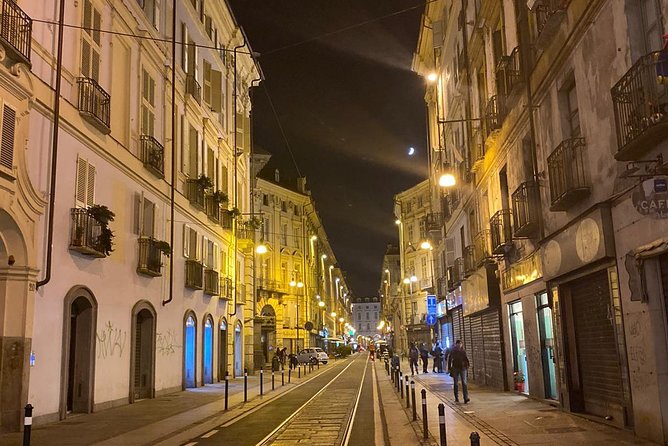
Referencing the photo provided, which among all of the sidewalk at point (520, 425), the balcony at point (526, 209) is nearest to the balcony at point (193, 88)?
the balcony at point (526, 209)

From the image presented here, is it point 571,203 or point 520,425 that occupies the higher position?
point 571,203

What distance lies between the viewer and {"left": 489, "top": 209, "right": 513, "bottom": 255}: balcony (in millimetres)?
18844

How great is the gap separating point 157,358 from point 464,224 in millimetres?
14397

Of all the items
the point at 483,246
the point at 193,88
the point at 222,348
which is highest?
the point at 193,88

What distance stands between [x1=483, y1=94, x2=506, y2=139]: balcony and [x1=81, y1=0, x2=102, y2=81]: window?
11835 millimetres

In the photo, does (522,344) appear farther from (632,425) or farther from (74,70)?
(74,70)

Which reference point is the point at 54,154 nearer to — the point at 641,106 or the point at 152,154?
the point at 152,154

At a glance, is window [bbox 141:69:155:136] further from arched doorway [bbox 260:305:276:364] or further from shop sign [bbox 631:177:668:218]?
arched doorway [bbox 260:305:276:364]

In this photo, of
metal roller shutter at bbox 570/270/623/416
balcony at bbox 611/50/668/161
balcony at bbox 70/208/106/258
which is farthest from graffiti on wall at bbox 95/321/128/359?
balcony at bbox 611/50/668/161

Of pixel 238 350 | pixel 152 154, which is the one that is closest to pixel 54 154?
pixel 152 154

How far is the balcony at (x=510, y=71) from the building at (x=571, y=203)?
0.16 ft

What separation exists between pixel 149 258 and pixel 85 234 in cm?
513

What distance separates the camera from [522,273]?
59.7ft

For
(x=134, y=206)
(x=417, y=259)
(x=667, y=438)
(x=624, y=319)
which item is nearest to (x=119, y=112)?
(x=134, y=206)
